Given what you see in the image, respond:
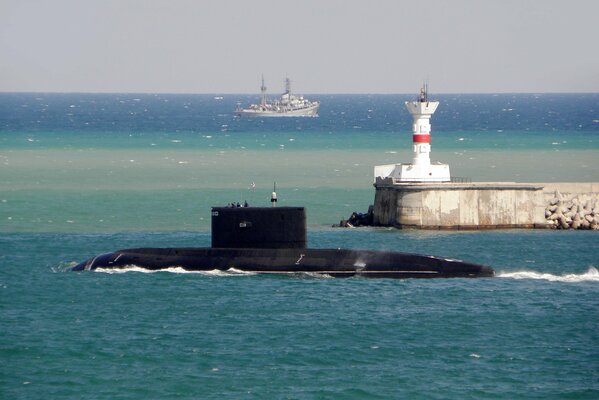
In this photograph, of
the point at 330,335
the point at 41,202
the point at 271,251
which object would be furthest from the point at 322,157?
the point at 330,335

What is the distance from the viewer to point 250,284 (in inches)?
1909

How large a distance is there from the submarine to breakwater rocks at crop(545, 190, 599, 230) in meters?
16.0

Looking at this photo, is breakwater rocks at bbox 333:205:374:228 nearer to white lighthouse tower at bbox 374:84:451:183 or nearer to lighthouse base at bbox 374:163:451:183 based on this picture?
white lighthouse tower at bbox 374:84:451:183

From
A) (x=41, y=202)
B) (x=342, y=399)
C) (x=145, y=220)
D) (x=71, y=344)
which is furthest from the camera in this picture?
(x=41, y=202)

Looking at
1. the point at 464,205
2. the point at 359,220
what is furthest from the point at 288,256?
the point at 359,220

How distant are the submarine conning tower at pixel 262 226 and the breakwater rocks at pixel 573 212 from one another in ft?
65.7

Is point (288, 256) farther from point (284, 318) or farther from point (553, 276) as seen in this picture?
point (553, 276)

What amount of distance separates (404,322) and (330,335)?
9.73 ft

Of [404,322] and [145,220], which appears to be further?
[145,220]

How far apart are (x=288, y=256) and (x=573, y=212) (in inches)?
847

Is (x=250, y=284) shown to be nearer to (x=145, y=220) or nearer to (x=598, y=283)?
(x=598, y=283)

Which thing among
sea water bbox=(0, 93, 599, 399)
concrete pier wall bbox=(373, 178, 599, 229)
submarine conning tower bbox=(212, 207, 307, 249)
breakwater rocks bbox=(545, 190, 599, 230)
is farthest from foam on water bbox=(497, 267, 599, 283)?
breakwater rocks bbox=(545, 190, 599, 230)

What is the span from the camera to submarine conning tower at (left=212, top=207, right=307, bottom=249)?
48.7 meters

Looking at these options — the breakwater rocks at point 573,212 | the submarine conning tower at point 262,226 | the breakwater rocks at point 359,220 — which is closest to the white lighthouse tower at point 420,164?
the breakwater rocks at point 359,220
